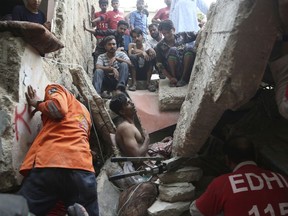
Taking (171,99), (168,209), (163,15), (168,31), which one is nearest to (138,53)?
(168,31)

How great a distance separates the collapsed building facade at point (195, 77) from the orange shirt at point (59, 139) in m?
0.28

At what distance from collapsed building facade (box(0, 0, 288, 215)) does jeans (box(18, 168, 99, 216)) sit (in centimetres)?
38

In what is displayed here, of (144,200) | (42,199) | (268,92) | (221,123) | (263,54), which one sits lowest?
(144,200)

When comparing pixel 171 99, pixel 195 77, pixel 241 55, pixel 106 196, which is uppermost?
→ pixel 241 55

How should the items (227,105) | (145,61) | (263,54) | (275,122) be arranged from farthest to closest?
(145,61) → (275,122) → (227,105) → (263,54)

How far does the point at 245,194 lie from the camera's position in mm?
2264

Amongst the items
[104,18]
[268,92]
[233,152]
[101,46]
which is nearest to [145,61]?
[101,46]

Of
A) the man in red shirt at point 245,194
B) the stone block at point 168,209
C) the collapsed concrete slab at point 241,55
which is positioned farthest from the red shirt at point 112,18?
the man in red shirt at point 245,194

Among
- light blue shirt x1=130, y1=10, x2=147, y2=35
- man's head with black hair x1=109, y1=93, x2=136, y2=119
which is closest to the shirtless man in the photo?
man's head with black hair x1=109, y1=93, x2=136, y2=119

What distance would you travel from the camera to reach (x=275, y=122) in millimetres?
3838

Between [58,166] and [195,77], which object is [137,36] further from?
[58,166]

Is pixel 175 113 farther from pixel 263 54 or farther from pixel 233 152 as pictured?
pixel 263 54

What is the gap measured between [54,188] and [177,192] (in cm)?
128

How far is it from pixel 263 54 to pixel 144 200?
2018 mm
